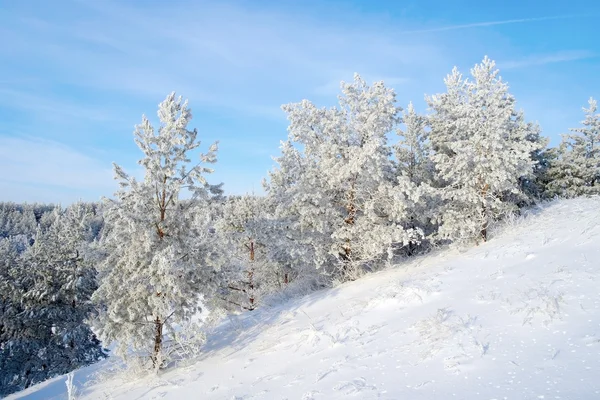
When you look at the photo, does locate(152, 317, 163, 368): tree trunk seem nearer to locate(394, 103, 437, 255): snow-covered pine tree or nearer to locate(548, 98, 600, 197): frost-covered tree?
locate(394, 103, 437, 255): snow-covered pine tree

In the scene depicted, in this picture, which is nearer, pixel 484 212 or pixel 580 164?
pixel 484 212

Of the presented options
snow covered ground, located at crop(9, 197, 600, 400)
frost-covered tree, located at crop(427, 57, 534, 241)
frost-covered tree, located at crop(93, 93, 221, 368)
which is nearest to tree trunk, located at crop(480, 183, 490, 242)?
frost-covered tree, located at crop(427, 57, 534, 241)

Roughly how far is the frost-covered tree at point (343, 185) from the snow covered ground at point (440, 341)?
11.6ft

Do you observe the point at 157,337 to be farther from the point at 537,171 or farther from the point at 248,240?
the point at 537,171

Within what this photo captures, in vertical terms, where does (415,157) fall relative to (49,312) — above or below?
above

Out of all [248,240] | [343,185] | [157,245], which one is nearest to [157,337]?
[157,245]

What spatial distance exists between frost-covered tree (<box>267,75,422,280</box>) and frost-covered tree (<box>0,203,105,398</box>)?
40.1 feet

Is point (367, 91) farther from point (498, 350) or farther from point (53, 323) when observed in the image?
point (53, 323)

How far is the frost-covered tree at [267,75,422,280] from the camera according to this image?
1614cm

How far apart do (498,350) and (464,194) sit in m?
10.6

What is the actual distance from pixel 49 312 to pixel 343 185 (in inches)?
682

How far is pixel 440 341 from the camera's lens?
21.8ft

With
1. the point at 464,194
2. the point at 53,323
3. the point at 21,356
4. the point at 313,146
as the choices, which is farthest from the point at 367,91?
the point at 21,356

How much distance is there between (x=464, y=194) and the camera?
610 inches
